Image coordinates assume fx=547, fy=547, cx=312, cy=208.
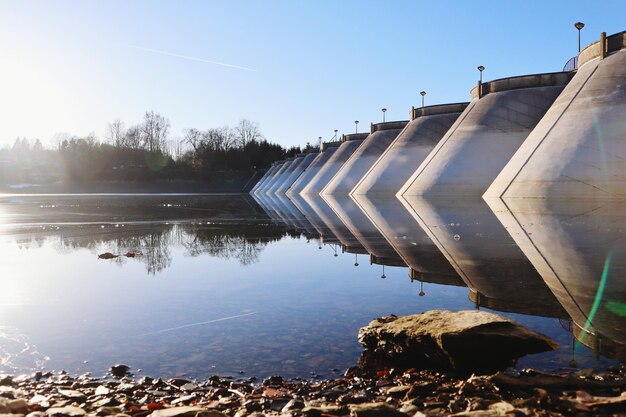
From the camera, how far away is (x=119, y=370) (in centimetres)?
570

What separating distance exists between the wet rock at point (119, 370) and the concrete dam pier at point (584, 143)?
25431 millimetres

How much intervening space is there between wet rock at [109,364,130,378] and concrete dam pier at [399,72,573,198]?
118ft

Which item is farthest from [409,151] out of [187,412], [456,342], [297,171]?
[187,412]

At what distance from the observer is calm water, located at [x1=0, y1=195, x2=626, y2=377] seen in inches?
243

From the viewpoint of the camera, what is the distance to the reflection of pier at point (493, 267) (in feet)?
26.3

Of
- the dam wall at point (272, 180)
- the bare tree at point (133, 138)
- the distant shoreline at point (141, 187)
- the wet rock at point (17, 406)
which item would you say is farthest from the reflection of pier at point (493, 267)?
the bare tree at point (133, 138)

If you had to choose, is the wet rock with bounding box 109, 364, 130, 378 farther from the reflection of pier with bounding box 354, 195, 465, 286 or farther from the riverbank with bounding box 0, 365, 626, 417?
the reflection of pier with bounding box 354, 195, 465, 286

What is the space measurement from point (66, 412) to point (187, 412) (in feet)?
3.41

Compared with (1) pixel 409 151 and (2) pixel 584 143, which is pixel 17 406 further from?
(1) pixel 409 151

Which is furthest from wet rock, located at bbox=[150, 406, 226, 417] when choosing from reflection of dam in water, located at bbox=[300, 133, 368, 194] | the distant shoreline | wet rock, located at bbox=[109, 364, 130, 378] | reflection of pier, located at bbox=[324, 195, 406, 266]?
the distant shoreline

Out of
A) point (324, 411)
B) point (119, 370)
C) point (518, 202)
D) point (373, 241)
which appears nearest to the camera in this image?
point (324, 411)

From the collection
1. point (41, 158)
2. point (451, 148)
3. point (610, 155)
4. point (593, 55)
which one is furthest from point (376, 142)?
point (41, 158)

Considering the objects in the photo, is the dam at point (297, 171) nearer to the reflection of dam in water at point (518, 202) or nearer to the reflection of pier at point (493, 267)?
the reflection of dam in water at point (518, 202)

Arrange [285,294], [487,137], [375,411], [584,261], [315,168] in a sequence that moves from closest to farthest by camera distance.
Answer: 1. [375,411]
2. [285,294]
3. [584,261]
4. [487,137]
5. [315,168]
